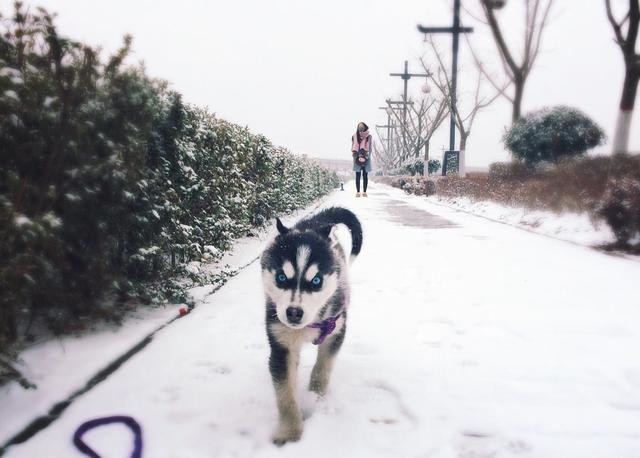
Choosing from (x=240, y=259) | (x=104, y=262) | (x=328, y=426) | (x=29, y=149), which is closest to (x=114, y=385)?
(x=104, y=262)

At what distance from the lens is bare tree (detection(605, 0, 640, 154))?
10.8 meters

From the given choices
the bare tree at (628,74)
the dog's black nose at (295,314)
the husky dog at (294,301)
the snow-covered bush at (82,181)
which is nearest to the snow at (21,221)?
the snow-covered bush at (82,181)

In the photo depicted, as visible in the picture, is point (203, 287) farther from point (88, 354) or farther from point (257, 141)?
point (257, 141)

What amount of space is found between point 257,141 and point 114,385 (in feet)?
24.1

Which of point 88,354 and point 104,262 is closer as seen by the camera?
point 88,354

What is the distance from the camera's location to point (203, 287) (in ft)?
17.5

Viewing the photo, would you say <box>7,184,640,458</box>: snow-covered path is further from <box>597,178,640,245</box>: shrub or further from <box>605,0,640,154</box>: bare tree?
<box>605,0,640,154</box>: bare tree

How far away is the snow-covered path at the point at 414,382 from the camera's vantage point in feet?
7.53

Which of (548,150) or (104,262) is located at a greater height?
(548,150)

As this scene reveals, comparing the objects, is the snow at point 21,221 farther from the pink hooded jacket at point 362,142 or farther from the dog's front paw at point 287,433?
the pink hooded jacket at point 362,142

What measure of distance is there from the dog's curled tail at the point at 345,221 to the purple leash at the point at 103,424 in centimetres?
159

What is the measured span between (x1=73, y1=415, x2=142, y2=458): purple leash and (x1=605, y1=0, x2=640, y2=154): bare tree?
12169 mm

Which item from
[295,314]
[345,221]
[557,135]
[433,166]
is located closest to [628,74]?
[557,135]

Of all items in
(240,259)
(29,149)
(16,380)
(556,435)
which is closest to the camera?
(556,435)
